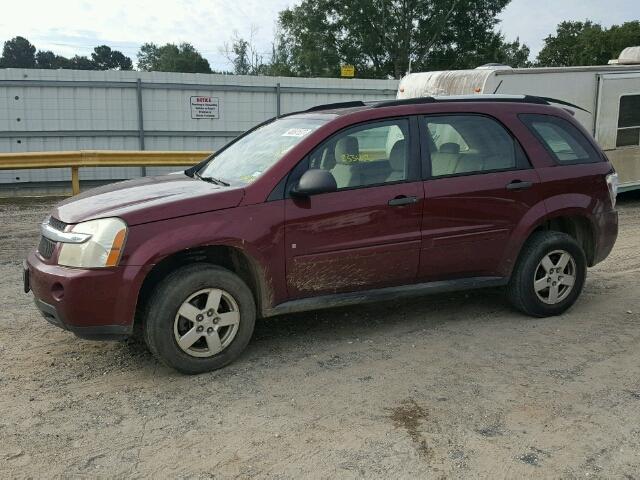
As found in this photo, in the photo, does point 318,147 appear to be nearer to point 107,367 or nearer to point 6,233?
point 107,367

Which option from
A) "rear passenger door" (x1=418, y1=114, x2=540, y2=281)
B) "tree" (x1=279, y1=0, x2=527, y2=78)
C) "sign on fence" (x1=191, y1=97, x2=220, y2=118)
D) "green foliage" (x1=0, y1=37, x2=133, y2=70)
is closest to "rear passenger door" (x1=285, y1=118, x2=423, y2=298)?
"rear passenger door" (x1=418, y1=114, x2=540, y2=281)

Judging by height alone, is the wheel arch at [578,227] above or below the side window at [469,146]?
below

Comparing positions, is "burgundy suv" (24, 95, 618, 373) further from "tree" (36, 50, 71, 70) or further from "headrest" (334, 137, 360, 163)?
"tree" (36, 50, 71, 70)

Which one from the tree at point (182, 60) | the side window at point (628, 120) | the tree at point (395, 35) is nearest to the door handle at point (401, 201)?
the side window at point (628, 120)

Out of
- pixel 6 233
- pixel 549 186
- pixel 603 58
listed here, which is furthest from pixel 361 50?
pixel 549 186

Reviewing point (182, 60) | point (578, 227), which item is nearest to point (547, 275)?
point (578, 227)

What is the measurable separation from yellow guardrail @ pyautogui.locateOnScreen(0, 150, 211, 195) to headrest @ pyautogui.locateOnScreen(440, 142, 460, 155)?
8.32 m

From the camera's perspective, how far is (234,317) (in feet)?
13.6

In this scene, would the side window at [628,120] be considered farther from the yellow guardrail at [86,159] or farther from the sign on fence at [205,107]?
the sign on fence at [205,107]

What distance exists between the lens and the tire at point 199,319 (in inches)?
154

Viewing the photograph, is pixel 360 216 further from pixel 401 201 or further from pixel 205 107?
pixel 205 107

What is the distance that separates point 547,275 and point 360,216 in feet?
5.93

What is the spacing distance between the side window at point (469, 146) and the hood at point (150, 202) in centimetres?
157

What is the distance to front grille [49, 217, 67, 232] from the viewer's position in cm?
402
